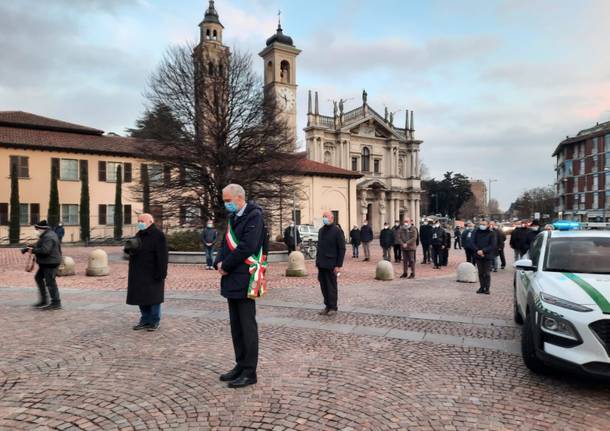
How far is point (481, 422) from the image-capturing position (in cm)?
383

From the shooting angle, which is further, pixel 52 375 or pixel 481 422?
pixel 52 375

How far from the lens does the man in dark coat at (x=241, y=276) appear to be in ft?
14.9

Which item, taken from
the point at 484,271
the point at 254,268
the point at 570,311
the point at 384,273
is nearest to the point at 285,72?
the point at 384,273

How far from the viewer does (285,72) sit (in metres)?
57.6

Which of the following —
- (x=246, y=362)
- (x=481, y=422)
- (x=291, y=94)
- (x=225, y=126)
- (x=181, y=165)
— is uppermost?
(x=291, y=94)

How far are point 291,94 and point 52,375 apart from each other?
54810 millimetres

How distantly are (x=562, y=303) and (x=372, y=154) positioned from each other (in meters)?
57.3

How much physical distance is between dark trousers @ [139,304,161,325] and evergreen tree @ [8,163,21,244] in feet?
105

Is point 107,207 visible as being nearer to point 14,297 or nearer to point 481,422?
point 14,297

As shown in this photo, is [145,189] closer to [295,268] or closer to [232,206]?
[295,268]

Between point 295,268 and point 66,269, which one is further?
point 295,268

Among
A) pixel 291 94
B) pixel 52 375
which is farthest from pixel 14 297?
pixel 291 94

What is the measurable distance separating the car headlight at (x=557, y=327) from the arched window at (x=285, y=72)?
2193 inches

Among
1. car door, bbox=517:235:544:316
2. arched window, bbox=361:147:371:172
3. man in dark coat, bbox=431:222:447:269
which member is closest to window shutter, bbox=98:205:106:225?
man in dark coat, bbox=431:222:447:269
